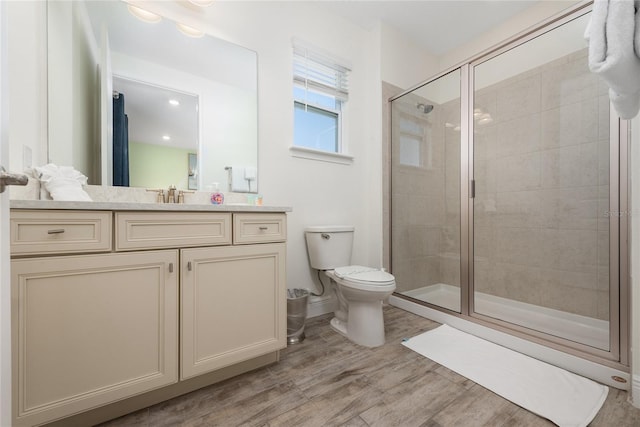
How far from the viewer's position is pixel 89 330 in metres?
0.94

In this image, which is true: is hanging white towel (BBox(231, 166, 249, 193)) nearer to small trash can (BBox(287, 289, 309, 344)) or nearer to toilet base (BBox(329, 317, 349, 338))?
small trash can (BBox(287, 289, 309, 344))

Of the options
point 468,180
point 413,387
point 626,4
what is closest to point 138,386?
point 413,387

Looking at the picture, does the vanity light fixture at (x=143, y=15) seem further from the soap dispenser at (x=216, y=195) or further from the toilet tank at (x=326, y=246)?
the toilet tank at (x=326, y=246)

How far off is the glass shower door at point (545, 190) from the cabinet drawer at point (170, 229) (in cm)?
179

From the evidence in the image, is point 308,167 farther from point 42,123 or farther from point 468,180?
point 42,123

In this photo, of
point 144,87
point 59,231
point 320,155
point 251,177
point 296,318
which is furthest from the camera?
point 320,155

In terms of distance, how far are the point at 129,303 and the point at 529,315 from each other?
2499 mm

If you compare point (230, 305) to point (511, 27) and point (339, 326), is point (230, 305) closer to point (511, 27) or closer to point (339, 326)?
point (339, 326)

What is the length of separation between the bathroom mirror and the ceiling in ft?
3.60

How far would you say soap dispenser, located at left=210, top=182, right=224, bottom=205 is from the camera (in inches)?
65.6

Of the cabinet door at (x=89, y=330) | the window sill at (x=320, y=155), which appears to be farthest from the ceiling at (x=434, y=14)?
the cabinet door at (x=89, y=330)

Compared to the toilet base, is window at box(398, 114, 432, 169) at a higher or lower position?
higher

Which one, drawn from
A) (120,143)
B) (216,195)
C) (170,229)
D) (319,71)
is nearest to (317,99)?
(319,71)

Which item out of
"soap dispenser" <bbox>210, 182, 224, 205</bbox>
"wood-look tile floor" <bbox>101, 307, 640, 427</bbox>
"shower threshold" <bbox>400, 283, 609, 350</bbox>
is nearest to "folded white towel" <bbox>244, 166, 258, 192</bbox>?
"soap dispenser" <bbox>210, 182, 224, 205</bbox>
